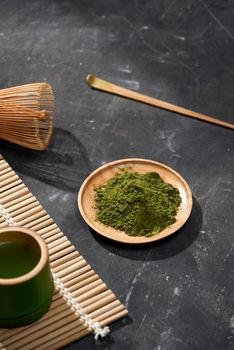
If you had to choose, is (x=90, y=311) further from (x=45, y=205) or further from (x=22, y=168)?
(x=22, y=168)

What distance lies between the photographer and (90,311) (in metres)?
1.44

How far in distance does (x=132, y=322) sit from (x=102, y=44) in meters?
1.11

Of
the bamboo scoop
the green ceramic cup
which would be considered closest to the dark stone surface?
the bamboo scoop

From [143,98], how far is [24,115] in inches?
15.8

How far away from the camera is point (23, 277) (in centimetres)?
129

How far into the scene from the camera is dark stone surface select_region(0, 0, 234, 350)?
1.47m

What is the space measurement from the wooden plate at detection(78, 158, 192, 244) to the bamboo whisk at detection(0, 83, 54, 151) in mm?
206

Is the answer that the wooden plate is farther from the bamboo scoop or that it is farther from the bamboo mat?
the bamboo scoop

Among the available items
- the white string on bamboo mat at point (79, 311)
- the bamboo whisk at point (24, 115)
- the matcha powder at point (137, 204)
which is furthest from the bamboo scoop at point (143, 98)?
the white string on bamboo mat at point (79, 311)

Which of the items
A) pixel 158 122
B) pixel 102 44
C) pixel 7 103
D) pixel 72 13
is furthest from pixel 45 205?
pixel 72 13

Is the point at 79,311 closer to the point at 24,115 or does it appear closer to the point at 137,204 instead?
the point at 137,204

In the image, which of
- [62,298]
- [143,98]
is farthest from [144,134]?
[62,298]

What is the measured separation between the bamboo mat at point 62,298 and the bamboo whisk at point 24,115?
0.21 m

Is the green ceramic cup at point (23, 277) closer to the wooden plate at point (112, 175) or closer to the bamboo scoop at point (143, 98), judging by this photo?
the wooden plate at point (112, 175)
